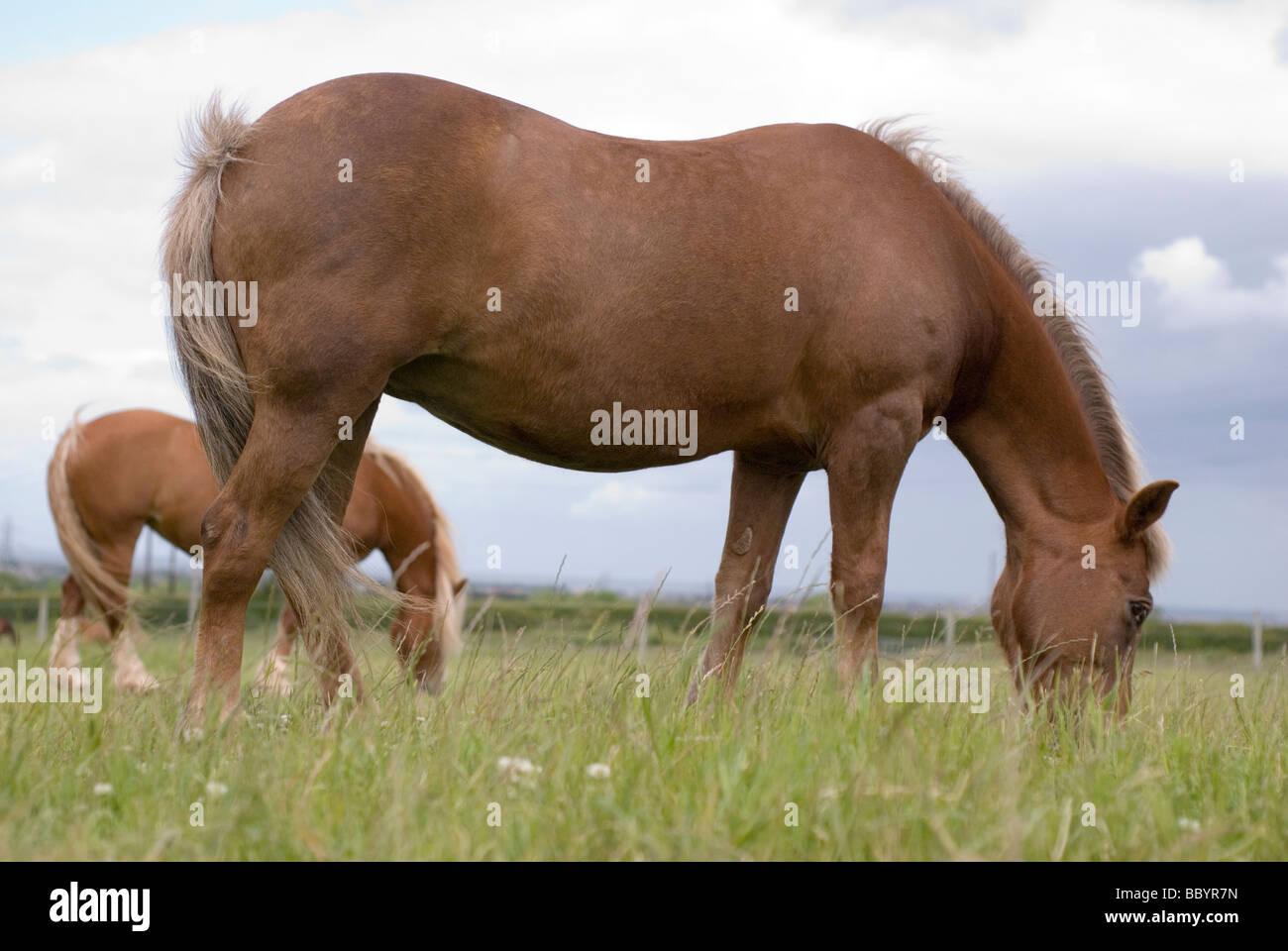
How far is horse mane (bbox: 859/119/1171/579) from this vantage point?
516 cm

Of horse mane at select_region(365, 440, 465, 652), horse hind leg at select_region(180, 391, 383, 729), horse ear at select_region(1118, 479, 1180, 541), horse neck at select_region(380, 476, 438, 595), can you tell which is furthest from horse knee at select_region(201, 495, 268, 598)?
horse neck at select_region(380, 476, 438, 595)

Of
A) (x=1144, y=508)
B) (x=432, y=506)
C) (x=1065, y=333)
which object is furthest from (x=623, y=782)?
(x=432, y=506)

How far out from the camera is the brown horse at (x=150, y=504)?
9539 mm

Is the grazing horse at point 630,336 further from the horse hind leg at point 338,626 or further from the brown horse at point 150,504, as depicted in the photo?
the brown horse at point 150,504

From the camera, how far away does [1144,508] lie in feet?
15.4

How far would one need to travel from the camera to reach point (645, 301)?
409 cm

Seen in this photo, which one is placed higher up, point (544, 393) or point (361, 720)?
point (544, 393)

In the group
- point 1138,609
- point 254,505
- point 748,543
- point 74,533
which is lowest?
point 1138,609

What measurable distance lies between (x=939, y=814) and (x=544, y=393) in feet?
7.31

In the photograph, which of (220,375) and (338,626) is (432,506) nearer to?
(338,626)

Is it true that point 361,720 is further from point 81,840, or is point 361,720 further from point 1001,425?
point 1001,425

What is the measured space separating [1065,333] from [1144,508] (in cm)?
101

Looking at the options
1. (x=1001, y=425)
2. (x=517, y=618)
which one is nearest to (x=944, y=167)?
(x=1001, y=425)

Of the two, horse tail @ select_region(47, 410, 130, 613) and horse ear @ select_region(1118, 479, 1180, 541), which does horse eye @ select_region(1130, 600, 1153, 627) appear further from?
horse tail @ select_region(47, 410, 130, 613)
